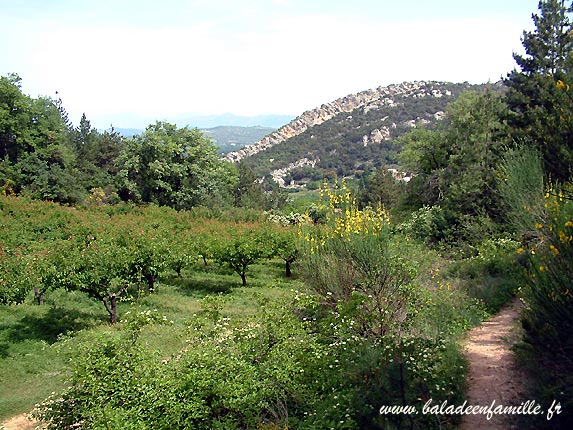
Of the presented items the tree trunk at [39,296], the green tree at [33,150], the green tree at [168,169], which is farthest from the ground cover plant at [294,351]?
the green tree at [33,150]

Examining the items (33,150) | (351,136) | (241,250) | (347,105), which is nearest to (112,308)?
(241,250)

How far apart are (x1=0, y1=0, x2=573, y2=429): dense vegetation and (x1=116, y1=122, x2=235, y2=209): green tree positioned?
415 inches

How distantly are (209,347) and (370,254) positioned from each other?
3031 mm

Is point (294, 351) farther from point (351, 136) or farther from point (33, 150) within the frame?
point (351, 136)

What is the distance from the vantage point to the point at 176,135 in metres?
34.9

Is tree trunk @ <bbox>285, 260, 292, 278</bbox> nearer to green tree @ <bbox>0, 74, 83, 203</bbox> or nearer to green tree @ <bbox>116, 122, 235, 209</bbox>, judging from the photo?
green tree @ <bbox>116, 122, 235, 209</bbox>

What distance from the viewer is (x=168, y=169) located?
33094mm

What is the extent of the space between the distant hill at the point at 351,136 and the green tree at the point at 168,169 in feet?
134

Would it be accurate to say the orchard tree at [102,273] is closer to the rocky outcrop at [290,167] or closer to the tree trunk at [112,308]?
the tree trunk at [112,308]

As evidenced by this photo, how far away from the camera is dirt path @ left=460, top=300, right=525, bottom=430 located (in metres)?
4.90

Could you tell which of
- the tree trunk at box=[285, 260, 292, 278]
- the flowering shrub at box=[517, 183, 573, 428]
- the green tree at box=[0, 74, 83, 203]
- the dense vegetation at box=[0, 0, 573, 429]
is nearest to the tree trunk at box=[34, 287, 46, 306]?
the dense vegetation at box=[0, 0, 573, 429]

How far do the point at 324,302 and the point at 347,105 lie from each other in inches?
4721

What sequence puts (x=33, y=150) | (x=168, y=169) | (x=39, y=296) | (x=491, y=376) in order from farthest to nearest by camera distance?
(x=33, y=150), (x=168, y=169), (x=39, y=296), (x=491, y=376)

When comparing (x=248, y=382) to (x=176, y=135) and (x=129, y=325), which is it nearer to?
(x=129, y=325)
